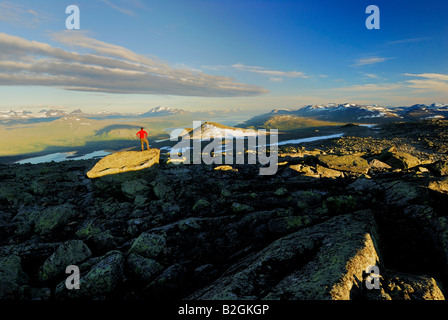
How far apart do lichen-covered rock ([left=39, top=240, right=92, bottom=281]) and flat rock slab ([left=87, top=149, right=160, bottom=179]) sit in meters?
10.1

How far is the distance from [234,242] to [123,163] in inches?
532

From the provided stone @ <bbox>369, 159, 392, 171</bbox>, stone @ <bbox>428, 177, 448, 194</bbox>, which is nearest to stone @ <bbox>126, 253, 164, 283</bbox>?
stone @ <bbox>428, 177, 448, 194</bbox>

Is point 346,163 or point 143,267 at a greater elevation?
point 346,163

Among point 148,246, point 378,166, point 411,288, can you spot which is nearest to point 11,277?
point 148,246

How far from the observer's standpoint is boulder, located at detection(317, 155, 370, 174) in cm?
1808

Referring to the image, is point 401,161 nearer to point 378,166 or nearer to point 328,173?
point 378,166

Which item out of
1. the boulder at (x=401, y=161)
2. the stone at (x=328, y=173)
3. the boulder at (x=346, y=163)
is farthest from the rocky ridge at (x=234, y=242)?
the boulder at (x=401, y=161)

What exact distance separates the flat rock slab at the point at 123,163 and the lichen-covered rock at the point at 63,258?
1015cm

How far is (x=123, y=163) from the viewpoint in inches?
714

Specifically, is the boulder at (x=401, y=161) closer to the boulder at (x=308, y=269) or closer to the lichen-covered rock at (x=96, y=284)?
the boulder at (x=308, y=269)

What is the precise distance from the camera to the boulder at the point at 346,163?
59.3 ft
